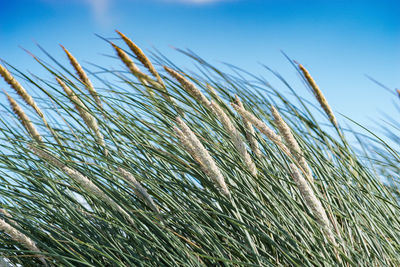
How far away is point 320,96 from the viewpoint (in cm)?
165

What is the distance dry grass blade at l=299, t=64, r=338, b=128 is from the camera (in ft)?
5.22

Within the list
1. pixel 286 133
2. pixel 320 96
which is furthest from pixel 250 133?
pixel 320 96

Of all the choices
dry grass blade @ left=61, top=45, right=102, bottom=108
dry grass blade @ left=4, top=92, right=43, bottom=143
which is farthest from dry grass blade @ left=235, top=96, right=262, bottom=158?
dry grass blade @ left=4, top=92, right=43, bottom=143

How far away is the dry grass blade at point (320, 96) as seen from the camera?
1.59 meters

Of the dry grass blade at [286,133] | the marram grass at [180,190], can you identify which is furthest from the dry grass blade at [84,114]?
the dry grass blade at [286,133]

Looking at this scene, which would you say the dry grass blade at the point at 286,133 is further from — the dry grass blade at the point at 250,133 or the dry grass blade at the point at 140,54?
the dry grass blade at the point at 140,54

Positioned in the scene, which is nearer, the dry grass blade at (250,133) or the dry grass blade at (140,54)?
the dry grass blade at (250,133)

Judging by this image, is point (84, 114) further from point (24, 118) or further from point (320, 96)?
point (320, 96)

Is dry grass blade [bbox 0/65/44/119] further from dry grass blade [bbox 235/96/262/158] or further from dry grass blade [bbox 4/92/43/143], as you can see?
dry grass blade [bbox 235/96/262/158]

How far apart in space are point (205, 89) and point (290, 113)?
50cm

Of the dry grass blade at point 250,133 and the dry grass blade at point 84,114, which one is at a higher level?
the dry grass blade at point 84,114

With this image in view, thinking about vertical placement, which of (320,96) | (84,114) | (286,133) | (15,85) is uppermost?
Answer: (15,85)

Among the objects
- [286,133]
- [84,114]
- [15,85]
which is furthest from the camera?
[84,114]

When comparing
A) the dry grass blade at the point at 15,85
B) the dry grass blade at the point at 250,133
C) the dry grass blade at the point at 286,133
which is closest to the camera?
the dry grass blade at the point at 286,133
